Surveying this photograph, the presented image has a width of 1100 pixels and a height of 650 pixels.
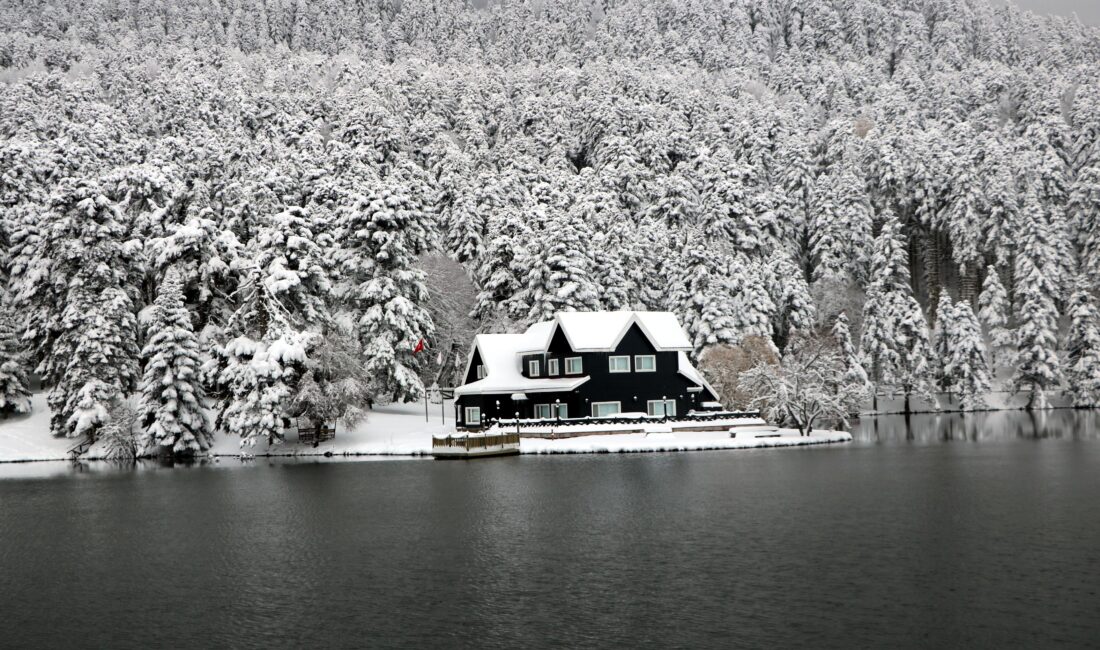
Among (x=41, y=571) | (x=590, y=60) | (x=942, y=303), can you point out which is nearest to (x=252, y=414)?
(x=41, y=571)

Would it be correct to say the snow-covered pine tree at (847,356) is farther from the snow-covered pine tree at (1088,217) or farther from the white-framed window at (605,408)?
the snow-covered pine tree at (1088,217)

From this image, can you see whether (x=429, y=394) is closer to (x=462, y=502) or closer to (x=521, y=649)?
(x=462, y=502)

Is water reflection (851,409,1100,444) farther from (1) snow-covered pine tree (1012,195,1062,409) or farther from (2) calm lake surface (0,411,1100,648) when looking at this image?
(2) calm lake surface (0,411,1100,648)

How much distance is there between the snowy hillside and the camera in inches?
2564

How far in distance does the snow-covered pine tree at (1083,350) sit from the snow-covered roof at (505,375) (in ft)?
161

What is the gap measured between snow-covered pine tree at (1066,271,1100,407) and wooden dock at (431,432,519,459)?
185 ft

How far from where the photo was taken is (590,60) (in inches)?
7338

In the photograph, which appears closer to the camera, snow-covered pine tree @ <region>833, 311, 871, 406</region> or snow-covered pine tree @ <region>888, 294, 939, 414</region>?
snow-covered pine tree @ <region>833, 311, 871, 406</region>

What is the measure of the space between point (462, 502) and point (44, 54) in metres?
190

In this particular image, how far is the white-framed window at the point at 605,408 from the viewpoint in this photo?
68.2 metres

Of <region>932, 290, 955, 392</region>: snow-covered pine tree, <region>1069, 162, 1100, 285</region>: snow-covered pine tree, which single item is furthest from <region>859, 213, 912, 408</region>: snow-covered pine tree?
<region>1069, 162, 1100, 285</region>: snow-covered pine tree

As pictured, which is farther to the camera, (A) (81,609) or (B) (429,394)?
(B) (429,394)

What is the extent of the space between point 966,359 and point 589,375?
39707 mm

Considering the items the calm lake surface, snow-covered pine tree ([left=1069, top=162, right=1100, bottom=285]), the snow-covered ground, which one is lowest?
the calm lake surface
